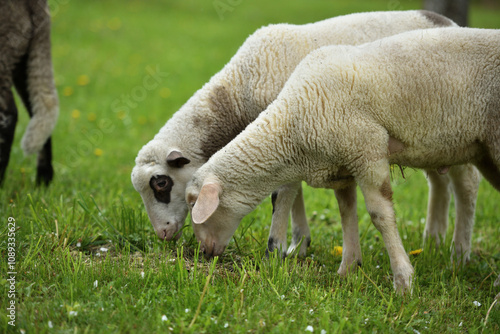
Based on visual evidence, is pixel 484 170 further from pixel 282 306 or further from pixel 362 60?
pixel 282 306

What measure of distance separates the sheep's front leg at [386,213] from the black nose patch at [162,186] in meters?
1.50

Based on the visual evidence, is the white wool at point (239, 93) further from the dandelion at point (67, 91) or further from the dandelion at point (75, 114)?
the dandelion at point (67, 91)

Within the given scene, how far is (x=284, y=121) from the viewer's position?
12.0ft

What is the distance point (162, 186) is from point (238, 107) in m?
0.88

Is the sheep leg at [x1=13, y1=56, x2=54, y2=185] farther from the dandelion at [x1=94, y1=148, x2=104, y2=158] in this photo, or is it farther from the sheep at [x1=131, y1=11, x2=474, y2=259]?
the sheep at [x1=131, y1=11, x2=474, y2=259]

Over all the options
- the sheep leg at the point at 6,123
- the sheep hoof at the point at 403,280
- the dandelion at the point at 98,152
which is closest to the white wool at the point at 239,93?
the sheep leg at the point at 6,123

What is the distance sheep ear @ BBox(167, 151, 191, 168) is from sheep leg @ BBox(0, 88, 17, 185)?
1.75 metres

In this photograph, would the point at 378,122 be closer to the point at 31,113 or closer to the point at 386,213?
the point at 386,213

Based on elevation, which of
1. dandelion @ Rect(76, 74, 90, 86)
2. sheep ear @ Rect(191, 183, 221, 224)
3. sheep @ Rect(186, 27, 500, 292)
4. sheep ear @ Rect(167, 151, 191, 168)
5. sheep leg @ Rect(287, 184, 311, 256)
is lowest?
sheep leg @ Rect(287, 184, 311, 256)

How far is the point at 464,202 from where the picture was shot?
15.1 feet

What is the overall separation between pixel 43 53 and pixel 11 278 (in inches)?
110

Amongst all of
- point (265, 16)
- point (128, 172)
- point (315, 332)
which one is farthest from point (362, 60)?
point (265, 16)

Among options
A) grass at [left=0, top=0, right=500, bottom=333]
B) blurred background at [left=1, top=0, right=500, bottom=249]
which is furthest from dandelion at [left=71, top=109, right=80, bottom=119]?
grass at [left=0, top=0, right=500, bottom=333]

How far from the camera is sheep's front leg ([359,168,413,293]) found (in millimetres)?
3566
